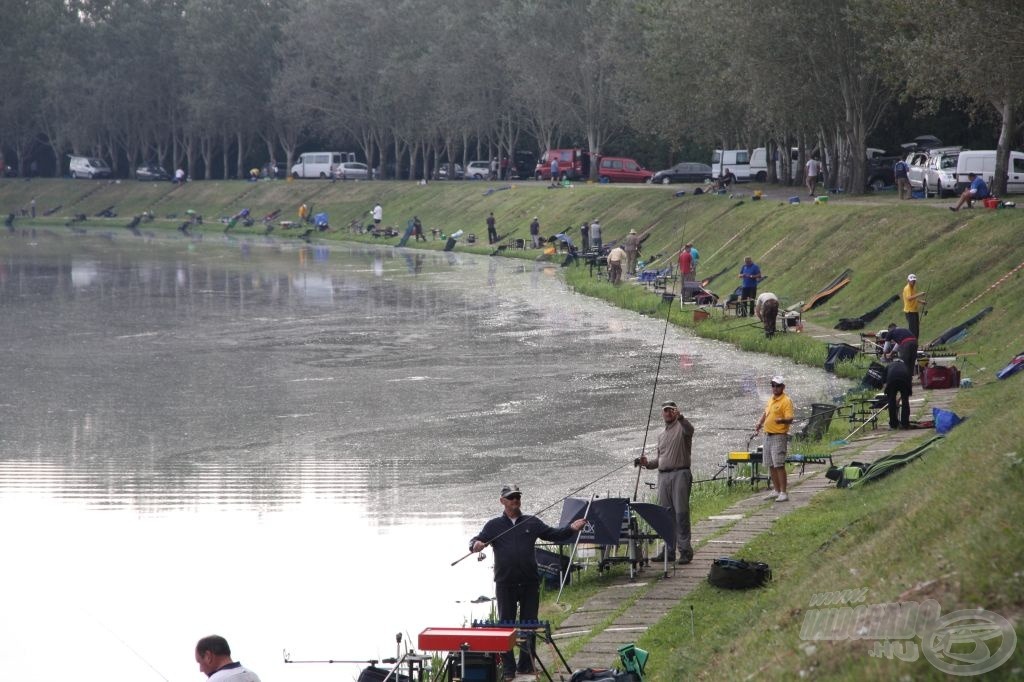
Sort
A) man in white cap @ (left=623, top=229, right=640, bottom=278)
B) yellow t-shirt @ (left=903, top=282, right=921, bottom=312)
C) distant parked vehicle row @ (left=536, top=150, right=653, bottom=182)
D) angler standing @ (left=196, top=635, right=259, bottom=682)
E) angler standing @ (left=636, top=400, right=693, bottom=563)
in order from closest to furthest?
angler standing @ (left=196, top=635, right=259, bottom=682)
angler standing @ (left=636, top=400, right=693, bottom=563)
yellow t-shirt @ (left=903, top=282, right=921, bottom=312)
man in white cap @ (left=623, top=229, right=640, bottom=278)
distant parked vehicle row @ (left=536, top=150, right=653, bottom=182)

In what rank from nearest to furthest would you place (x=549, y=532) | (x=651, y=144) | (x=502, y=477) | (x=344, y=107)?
(x=549, y=532) → (x=502, y=477) → (x=651, y=144) → (x=344, y=107)

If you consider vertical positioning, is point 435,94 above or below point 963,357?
above

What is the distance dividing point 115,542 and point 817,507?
8296 mm

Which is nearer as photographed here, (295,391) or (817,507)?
(817,507)

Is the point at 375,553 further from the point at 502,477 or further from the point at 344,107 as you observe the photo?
the point at 344,107

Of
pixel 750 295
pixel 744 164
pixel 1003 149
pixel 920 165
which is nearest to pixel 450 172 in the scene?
pixel 744 164

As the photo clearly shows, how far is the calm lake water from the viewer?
15.0m

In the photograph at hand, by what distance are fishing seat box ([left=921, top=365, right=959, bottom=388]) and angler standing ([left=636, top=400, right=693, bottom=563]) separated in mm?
12159

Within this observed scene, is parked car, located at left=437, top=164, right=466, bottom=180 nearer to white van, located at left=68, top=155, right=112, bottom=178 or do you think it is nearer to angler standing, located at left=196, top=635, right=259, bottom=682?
white van, located at left=68, top=155, right=112, bottom=178

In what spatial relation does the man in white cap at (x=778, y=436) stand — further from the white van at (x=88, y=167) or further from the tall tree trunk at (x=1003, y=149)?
the white van at (x=88, y=167)

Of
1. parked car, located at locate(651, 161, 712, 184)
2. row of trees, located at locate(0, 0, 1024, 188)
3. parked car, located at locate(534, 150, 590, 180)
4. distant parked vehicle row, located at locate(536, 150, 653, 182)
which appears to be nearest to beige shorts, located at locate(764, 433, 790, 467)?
row of trees, located at locate(0, 0, 1024, 188)

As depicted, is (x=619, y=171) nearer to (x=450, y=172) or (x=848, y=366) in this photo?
(x=450, y=172)

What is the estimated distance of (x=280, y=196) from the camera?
97188 millimetres

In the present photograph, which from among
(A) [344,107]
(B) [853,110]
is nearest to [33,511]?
→ (B) [853,110]
